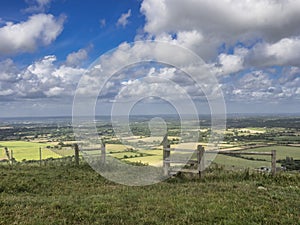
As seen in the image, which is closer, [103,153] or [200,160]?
[200,160]

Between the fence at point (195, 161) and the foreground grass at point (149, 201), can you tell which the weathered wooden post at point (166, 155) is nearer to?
the fence at point (195, 161)

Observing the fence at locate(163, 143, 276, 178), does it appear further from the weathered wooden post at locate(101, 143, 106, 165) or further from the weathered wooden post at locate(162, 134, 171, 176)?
the weathered wooden post at locate(101, 143, 106, 165)

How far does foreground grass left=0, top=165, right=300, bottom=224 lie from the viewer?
26.5 feet

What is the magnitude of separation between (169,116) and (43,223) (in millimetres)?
9365

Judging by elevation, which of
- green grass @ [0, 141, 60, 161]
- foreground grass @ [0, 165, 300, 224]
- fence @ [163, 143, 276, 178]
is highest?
fence @ [163, 143, 276, 178]

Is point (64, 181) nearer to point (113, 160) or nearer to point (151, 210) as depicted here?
point (113, 160)

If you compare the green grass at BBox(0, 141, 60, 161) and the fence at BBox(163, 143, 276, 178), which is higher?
the fence at BBox(163, 143, 276, 178)

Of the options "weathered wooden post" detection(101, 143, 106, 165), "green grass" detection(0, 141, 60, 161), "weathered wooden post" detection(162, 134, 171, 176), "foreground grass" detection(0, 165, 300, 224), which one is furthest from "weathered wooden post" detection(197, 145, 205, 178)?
"green grass" detection(0, 141, 60, 161)

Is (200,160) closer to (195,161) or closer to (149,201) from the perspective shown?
(195,161)

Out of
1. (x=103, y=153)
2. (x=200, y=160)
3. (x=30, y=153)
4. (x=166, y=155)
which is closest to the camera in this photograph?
(x=200, y=160)

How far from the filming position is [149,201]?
33.0 feet

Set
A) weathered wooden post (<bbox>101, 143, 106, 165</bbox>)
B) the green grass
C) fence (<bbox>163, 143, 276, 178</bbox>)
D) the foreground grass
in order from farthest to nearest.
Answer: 1. the green grass
2. weathered wooden post (<bbox>101, 143, 106, 165</bbox>)
3. fence (<bbox>163, 143, 276, 178</bbox>)
4. the foreground grass

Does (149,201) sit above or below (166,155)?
below

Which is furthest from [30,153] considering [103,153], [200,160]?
[200,160]
